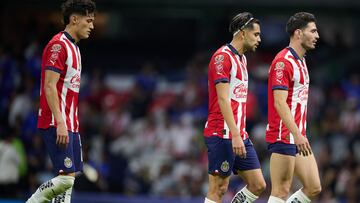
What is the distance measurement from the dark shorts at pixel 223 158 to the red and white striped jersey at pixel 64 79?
1597 millimetres

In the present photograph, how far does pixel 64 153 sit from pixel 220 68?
202cm

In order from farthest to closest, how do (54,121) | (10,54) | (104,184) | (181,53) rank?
(181,53), (10,54), (104,184), (54,121)

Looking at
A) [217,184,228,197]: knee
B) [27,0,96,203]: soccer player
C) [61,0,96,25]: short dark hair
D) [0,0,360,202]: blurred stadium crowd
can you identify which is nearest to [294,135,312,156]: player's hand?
[217,184,228,197]: knee

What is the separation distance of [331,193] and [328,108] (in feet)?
8.97

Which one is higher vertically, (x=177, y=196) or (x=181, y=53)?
(x=181, y=53)

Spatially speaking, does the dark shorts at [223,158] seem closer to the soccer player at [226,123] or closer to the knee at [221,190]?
the soccer player at [226,123]

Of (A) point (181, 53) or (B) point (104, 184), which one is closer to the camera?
(B) point (104, 184)

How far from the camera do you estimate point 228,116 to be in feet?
35.0

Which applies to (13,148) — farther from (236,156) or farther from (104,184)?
(236,156)

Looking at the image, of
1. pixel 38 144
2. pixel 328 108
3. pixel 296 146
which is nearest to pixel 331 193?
pixel 328 108

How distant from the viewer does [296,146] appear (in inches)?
433

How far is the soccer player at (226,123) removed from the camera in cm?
1094

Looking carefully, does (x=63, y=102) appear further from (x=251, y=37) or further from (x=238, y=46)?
(x=251, y=37)

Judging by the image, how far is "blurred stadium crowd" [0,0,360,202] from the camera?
18.5 metres
